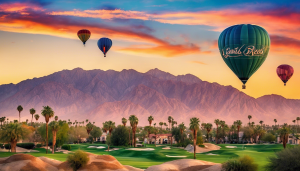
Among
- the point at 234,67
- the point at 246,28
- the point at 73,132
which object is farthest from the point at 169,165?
the point at 73,132

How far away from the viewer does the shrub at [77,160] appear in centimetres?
6209

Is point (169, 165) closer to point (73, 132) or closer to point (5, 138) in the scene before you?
point (5, 138)

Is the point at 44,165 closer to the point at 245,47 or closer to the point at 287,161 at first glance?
the point at 287,161

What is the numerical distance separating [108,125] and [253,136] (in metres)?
81.8

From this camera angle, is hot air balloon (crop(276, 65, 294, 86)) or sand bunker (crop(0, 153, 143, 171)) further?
hot air balloon (crop(276, 65, 294, 86))

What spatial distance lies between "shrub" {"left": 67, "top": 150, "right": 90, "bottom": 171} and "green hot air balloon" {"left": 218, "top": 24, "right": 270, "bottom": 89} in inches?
1326

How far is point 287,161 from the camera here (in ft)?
145

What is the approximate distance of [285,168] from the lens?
44188mm

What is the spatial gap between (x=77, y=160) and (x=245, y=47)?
3809 cm

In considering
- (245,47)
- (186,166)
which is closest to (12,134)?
(186,166)

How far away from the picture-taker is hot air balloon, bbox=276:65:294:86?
104 m

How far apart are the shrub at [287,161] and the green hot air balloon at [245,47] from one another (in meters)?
28.4

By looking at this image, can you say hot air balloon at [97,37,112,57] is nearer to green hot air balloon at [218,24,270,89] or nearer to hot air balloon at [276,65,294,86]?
hot air balloon at [276,65,294,86]

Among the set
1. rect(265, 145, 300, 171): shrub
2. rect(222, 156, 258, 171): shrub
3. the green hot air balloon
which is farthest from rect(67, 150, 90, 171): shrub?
the green hot air balloon
